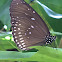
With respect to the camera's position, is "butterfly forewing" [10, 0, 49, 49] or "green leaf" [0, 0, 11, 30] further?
"green leaf" [0, 0, 11, 30]

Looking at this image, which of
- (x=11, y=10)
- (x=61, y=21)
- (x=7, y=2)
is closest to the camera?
(x=11, y=10)

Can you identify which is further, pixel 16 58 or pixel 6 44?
pixel 6 44

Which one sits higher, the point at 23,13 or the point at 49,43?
the point at 23,13

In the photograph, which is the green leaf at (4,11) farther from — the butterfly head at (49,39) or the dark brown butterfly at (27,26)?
the butterfly head at (49,39)

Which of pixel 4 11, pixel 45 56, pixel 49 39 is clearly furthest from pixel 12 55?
pixel 4 11

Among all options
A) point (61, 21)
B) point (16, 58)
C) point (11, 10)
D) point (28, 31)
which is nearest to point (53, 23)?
point (61, 21)

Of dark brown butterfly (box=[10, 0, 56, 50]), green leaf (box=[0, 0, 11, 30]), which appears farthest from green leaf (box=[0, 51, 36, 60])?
green leaf (box=[0, 0, 11, 30])

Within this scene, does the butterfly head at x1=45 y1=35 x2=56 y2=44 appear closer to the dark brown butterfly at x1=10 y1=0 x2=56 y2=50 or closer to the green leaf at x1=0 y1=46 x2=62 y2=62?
the dark brown butterfly at x1=10 y1=0 x2=56 y2=50

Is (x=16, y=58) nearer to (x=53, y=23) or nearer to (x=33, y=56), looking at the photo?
(x=33, y=56)

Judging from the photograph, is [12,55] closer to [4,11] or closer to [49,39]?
[49,39]
